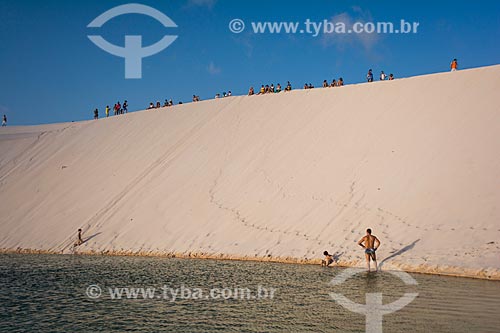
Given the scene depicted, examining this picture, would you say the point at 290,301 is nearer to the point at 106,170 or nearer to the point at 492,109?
the point at 492,109

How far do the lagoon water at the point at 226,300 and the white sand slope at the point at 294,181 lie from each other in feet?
7.17

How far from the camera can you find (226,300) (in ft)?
30.0

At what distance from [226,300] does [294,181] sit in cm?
986

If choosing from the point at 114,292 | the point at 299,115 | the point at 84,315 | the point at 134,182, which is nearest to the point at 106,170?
the point at 134,182

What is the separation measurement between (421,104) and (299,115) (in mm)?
6005

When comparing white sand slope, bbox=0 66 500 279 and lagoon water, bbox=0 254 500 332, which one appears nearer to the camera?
lagoon water, bbox=0 254 500 332

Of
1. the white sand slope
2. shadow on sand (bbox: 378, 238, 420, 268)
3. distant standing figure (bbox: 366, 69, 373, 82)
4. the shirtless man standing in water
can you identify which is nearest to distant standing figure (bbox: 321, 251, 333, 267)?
the white sand slope

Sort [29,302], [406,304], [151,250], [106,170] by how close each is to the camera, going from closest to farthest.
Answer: [406,304]
[29,302]
[151,250]
[106,170]

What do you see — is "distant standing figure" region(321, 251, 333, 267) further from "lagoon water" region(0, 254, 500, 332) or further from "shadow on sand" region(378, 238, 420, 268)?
"shadow on sand" region(378, 238, 420, 268)

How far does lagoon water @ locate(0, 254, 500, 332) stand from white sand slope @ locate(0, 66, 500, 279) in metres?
2.18

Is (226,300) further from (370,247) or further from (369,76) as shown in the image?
(369,76)

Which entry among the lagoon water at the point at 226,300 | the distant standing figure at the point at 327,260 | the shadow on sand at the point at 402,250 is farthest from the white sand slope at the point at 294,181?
the lagoon water at the point at 226,300

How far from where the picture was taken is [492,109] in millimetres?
17719

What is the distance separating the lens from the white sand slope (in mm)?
14102
